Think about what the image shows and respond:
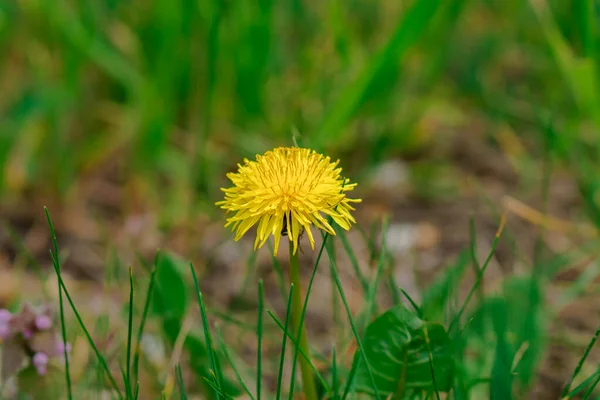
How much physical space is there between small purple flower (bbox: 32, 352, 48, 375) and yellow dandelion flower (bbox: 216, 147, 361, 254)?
0.37 metres

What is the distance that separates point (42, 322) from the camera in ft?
3.01

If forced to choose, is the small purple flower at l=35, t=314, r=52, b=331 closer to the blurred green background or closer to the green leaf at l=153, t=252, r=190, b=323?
the green leaf at l=153, t=252, r=190, b=323

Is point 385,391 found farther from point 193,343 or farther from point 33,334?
point 33,334

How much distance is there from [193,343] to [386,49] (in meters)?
0.73

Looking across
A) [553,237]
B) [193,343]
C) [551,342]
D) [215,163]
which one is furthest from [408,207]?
[193,343]

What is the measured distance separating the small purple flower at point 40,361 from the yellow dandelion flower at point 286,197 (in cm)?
37

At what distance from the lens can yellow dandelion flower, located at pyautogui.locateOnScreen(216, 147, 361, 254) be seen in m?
0.75

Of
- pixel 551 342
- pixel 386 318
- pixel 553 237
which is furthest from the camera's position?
pixel 553 237

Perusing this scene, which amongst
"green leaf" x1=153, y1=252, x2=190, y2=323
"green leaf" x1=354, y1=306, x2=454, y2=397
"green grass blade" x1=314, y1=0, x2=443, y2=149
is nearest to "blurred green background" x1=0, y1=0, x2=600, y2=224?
"green grass blade" x1=314, y1=0, x2=443, y2=149

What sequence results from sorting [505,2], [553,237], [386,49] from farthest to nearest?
[505,2], [553,237], [386,49]

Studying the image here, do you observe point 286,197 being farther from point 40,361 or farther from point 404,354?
point 40,361

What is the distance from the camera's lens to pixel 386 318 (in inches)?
33.8

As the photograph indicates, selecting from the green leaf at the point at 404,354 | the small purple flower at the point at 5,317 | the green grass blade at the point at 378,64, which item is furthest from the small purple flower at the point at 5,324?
the green grass blade at the point at 378,64

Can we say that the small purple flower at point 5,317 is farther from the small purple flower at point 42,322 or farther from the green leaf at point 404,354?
the green leaf at point 404,354
